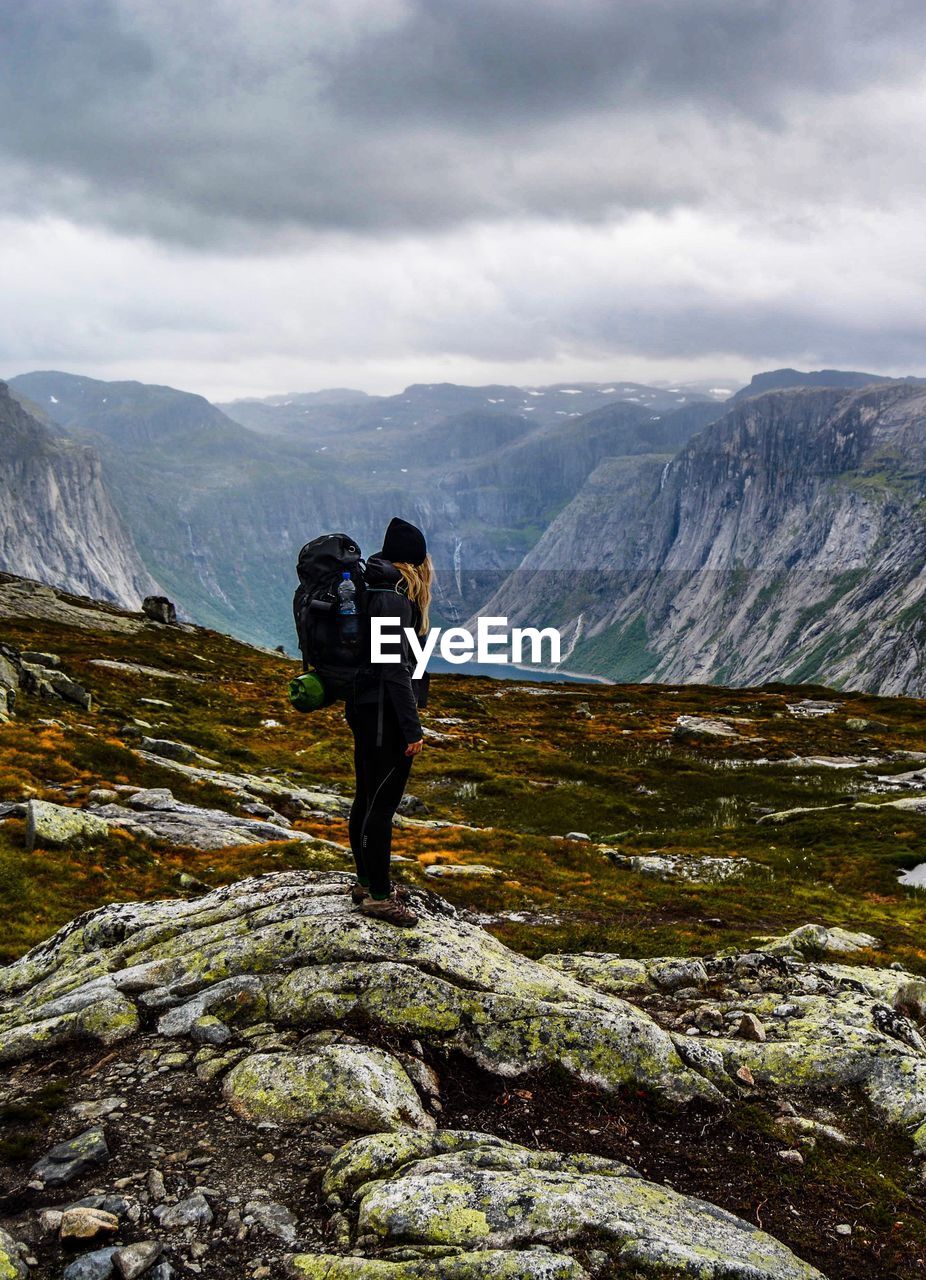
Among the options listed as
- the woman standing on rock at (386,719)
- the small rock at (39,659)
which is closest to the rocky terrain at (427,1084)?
the woman standing on rock at (386,719)

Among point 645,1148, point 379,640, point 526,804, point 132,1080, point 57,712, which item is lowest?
point 526,804

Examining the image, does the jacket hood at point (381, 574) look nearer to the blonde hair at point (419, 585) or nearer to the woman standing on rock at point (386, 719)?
the woman standing on rock at point (386, 719)

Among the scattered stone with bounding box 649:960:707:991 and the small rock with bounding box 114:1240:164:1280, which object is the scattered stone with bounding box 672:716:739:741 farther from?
the small rock with bounding box 114:1240:164:1280

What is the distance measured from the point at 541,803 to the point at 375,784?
42.6 meters

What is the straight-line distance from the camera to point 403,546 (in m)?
12.7

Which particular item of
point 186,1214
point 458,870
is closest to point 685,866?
Answer: point 458,870

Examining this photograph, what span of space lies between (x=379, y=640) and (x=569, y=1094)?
6.47m

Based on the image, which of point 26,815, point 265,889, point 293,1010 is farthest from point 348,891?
point 26,815

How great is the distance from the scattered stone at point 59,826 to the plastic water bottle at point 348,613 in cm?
1660

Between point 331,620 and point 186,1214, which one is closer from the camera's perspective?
point 186,1214

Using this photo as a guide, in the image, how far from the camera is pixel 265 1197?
24.9 ft

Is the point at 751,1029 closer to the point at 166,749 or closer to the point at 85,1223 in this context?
the point at 85,1223

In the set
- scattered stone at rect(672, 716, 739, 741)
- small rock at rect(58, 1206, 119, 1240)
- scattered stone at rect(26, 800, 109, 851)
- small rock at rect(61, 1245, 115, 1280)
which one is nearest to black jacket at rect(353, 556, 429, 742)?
small rock at rect(58, 1206, 119, 1240)

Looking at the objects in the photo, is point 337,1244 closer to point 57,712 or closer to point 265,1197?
point 265,1197
